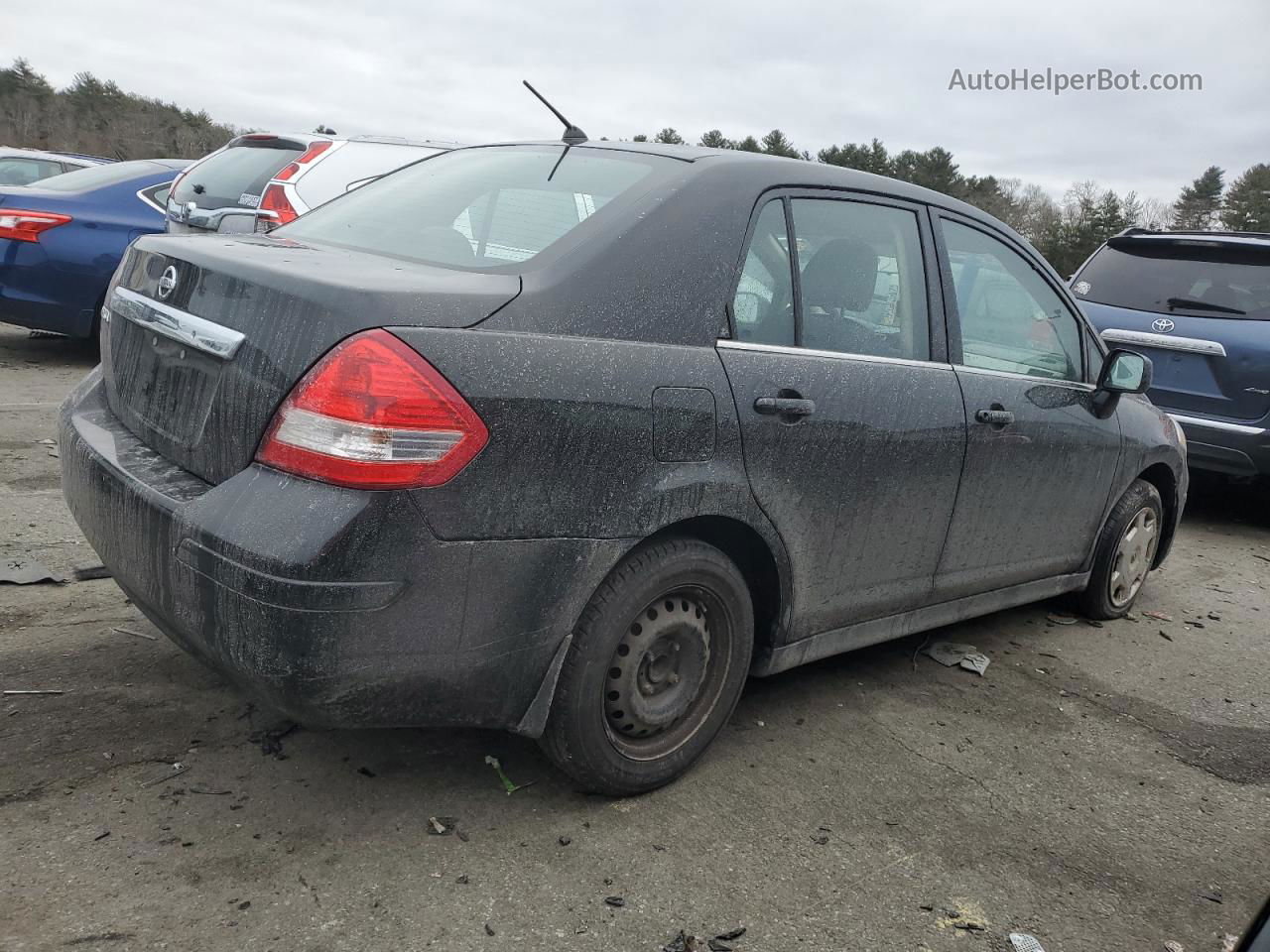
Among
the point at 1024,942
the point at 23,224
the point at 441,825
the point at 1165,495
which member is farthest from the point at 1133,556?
the point at 23,224

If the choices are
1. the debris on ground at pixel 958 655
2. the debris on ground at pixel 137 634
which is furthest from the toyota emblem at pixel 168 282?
the debris on ground at pixel 958 655

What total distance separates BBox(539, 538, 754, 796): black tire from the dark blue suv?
4827 mm

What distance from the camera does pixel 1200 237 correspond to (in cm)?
702

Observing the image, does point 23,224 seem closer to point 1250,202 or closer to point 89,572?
point 89,572

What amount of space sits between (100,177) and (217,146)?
40.6m

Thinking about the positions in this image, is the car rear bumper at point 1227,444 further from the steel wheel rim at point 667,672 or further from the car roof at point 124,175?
the car roof at point 124,175

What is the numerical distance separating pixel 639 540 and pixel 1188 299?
5622 mm

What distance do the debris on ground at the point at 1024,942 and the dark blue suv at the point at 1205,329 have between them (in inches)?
197

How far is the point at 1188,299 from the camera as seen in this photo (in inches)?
269

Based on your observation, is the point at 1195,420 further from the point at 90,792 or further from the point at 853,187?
the point at 90,792

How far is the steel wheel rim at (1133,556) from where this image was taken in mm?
4773

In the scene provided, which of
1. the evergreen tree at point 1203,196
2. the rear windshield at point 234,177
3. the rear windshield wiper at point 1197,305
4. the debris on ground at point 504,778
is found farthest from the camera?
the evergreen tree at point 1203,196

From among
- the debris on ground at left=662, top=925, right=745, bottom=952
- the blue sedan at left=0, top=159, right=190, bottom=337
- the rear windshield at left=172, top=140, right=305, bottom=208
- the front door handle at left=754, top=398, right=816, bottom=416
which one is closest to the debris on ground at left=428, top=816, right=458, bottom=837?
the debris on ground at left=662, top=925, right=745, bottom=952

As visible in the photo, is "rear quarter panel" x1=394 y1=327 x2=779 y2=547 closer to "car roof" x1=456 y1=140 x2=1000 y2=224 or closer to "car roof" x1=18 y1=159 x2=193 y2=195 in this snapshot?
"car roof" x1=456 y1=140 x2=1000 y2=224
